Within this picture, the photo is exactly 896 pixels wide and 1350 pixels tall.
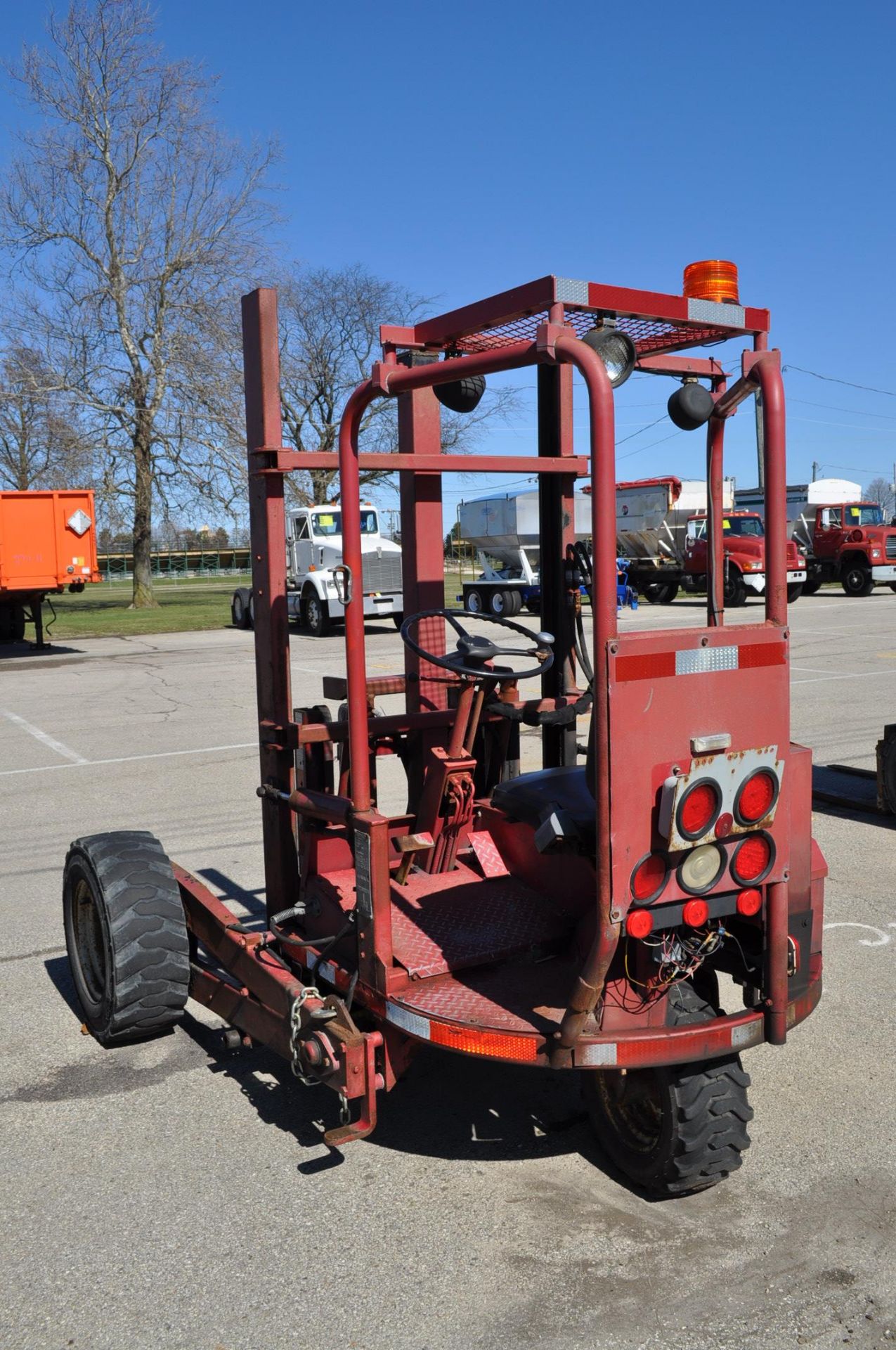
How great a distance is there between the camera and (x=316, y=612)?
23.7 m

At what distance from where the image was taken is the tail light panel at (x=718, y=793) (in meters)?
2.82

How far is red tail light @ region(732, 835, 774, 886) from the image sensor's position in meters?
3.01

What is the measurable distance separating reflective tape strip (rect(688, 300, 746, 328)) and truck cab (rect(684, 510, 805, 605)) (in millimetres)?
22713

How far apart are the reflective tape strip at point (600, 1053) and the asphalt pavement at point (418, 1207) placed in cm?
58

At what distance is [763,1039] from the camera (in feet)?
10.3

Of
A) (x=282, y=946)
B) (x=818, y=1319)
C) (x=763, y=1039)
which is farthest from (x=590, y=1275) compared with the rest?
(x=282, y=946)

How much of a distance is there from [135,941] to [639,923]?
2.10m

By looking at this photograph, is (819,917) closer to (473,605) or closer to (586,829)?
(586,829)

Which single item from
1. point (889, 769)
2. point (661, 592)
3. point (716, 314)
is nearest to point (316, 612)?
point (661, 592)

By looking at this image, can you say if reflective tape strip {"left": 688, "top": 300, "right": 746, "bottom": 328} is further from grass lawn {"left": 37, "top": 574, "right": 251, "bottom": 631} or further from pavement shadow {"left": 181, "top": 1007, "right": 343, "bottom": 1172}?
grass lawn {"left": 37, "top": 574, "right": 251, "bottom": 631}

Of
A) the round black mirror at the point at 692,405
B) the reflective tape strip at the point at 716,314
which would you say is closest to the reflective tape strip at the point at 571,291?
the reflective tape strip at the point at 716,314

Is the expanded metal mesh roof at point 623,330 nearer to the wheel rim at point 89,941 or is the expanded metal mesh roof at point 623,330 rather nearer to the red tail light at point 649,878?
the red tail light at point 649,878

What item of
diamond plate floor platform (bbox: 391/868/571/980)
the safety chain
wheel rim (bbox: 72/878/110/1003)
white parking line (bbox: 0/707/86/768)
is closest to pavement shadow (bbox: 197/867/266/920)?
wheel rim (bbox: 72/878/110/1003)

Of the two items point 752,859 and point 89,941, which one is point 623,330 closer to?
point 752,859
